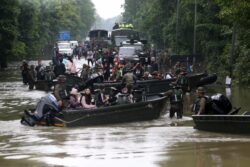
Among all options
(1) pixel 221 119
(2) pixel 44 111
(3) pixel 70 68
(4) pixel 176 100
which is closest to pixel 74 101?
(2) pixel 44 111

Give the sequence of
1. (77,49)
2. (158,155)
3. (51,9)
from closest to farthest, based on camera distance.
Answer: (158,155) → (77,49) → (51,9)

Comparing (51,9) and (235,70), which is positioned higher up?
(51,9)

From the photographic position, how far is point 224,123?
15.8 metres

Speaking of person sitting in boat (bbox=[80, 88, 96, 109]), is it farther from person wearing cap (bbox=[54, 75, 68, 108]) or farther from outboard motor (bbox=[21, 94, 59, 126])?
outboard motor (bbox=[21, 94, 59, 126])

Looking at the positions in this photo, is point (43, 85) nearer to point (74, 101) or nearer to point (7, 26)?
point (74, 101)

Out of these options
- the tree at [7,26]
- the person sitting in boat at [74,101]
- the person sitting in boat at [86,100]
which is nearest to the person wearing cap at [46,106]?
the person sitting in boat at [74,101]

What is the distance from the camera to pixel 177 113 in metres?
20.5

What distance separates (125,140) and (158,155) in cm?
266

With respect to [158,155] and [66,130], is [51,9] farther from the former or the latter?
[158,155]

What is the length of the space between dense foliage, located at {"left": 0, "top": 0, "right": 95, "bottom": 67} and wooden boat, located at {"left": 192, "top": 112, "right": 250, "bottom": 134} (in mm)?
30413

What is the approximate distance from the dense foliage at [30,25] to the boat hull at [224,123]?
30413 millimetres

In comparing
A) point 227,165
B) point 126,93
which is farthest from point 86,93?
point 227,165

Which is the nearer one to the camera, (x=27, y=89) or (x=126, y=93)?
(x=126, y=93)

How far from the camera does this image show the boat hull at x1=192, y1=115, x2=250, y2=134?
15.2m
